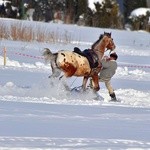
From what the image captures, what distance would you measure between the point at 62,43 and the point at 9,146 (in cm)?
1892

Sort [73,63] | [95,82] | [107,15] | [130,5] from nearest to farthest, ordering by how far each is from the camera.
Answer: [73,63] < [95,82] < [107,15] < [130,5]

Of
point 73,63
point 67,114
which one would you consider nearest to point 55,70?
point 73,63

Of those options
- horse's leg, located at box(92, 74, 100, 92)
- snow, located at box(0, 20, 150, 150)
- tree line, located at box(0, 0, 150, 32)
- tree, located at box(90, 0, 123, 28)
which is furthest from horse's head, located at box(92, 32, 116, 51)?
tree, located at box(90, 0, 123, 28)

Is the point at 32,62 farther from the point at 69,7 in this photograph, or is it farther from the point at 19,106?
the point at 69,7

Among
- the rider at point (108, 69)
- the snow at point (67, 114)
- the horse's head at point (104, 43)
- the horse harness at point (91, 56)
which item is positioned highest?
the horse's head at point (104, 43)

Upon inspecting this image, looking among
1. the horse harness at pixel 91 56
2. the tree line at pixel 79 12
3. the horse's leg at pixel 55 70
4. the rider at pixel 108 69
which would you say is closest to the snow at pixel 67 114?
the horse's leg at pixel 55 70

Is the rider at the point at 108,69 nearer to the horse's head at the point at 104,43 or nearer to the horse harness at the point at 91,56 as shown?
the horse's head at the point at 104,43

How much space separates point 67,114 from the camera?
9.55 m

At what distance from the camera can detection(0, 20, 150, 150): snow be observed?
7172mm

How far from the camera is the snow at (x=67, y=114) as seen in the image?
7.17 m

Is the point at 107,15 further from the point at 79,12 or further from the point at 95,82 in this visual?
the point at 95,82

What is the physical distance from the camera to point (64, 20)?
141 feet

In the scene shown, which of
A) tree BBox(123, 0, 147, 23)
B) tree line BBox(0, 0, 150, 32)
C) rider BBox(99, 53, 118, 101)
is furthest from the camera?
tree BBox(123, 0, 147, 23)

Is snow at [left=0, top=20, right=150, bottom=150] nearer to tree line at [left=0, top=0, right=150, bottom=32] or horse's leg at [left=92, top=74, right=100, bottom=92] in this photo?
horse's leg at [left=92, top=74, right=100, bottom=92]
